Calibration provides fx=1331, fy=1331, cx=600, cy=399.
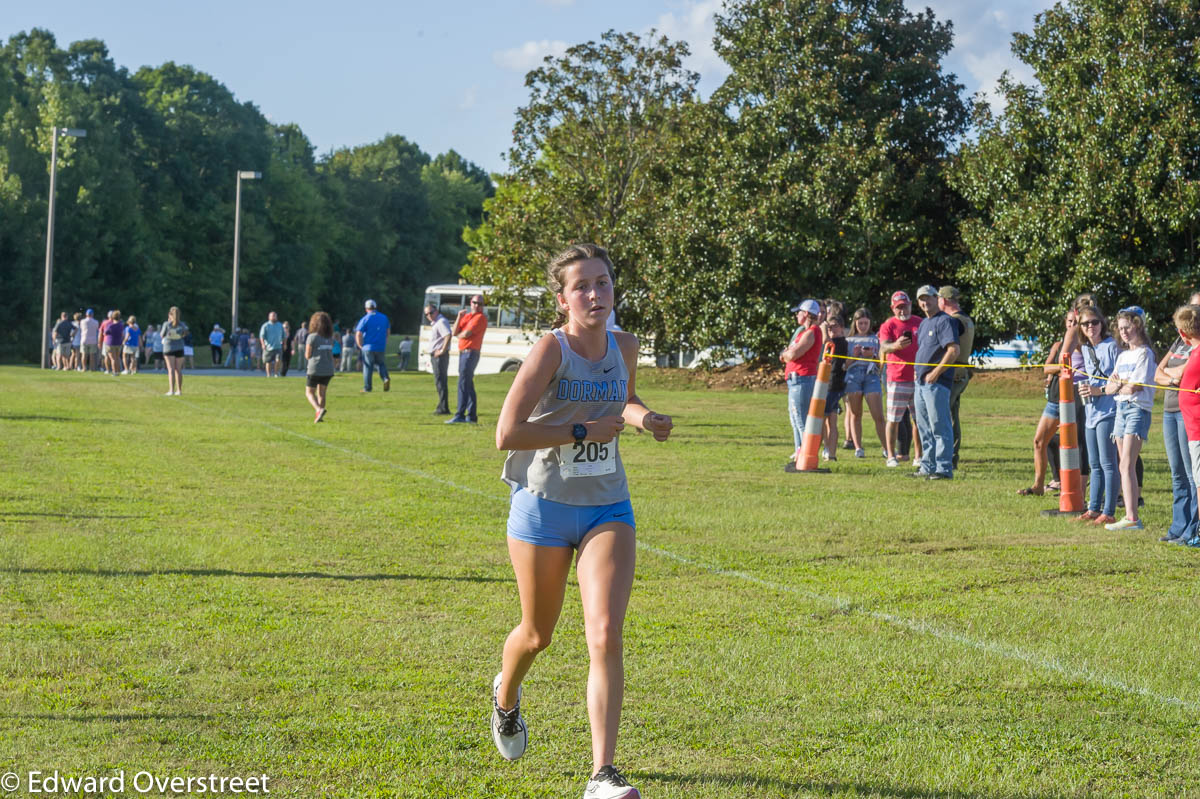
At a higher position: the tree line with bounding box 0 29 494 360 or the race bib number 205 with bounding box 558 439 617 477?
the tree line with bounding box 0 29 494 360

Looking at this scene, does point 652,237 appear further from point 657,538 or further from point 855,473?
point 657,538

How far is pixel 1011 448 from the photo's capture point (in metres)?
18.2

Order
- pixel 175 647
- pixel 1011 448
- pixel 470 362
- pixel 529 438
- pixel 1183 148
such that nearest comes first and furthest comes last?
pixel 529 438 → pixel 175 647 → pixel 1011 448 → pixel 470 362 → pixel 1183 148

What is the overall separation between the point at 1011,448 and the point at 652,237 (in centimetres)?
2224

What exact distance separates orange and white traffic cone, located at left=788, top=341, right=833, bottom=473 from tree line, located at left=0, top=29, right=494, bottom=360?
5258 centimetres

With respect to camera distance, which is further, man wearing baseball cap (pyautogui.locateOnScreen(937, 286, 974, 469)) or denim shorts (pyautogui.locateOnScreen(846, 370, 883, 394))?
denim shorts (pyautogui.locateOnScreen(846, 370, 883, 394))

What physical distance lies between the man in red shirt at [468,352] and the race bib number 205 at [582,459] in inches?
589

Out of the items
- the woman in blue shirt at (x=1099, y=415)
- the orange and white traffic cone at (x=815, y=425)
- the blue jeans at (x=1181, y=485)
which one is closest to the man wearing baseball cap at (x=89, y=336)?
the orange and white traffic cone at (x=815, y=425)

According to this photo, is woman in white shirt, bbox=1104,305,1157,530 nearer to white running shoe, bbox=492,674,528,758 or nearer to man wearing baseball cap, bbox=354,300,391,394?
white running shoe, bbox=492,674,528,758

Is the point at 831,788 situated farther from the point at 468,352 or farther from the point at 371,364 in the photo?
the point at 371,364

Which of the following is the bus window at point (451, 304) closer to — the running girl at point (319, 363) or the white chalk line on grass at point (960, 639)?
the running girl at point (319, 363)

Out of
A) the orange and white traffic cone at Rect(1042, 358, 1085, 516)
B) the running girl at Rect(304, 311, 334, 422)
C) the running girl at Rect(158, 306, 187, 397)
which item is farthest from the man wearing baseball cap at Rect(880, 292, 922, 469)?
the running girl at Rect(158, 306, 187, 397)

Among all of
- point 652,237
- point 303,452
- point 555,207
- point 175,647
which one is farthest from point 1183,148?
point 175,647

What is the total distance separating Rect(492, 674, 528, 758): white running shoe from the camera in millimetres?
4766
